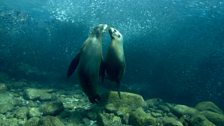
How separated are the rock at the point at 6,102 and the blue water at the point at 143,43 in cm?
246

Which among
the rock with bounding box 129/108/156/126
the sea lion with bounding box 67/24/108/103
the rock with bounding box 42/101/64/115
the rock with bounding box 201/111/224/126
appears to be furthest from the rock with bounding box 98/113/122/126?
the rock with bounding box 201/111/224/126

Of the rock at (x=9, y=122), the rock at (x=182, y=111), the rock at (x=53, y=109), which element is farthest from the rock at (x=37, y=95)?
the rock at (x=182, y=111)

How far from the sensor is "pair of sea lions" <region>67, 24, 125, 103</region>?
542 centimetres

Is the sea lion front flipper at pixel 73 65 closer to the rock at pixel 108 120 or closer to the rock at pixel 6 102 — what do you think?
the rock at pixel 108 120

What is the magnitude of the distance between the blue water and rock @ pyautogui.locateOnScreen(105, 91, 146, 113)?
4.80m

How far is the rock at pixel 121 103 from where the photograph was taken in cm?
775

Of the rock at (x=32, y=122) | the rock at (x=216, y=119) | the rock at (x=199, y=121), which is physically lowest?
the rock at (x=216, y=119)

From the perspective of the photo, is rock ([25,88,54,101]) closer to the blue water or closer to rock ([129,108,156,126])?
the blue water

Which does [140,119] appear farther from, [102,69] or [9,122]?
[9,122]

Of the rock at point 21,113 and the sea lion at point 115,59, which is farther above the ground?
the sea lion at point 115,59

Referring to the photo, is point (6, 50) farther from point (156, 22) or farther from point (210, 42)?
point (210, 42)

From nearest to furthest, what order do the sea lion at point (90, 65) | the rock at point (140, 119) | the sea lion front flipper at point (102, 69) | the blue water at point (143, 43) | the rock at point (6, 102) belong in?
the sea lion at point (90, 65) → the sea lion front flipper at point (102, 69) → the rock at point (140, 119) → the rock at point (6, 102) → the blue water at point (143, 43)

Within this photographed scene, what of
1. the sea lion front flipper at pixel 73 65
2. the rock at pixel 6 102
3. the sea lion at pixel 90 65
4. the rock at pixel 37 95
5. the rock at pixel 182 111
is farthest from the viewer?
the rock at pixel 37 95

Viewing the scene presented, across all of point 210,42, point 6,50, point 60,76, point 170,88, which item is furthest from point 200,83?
point 6,50
